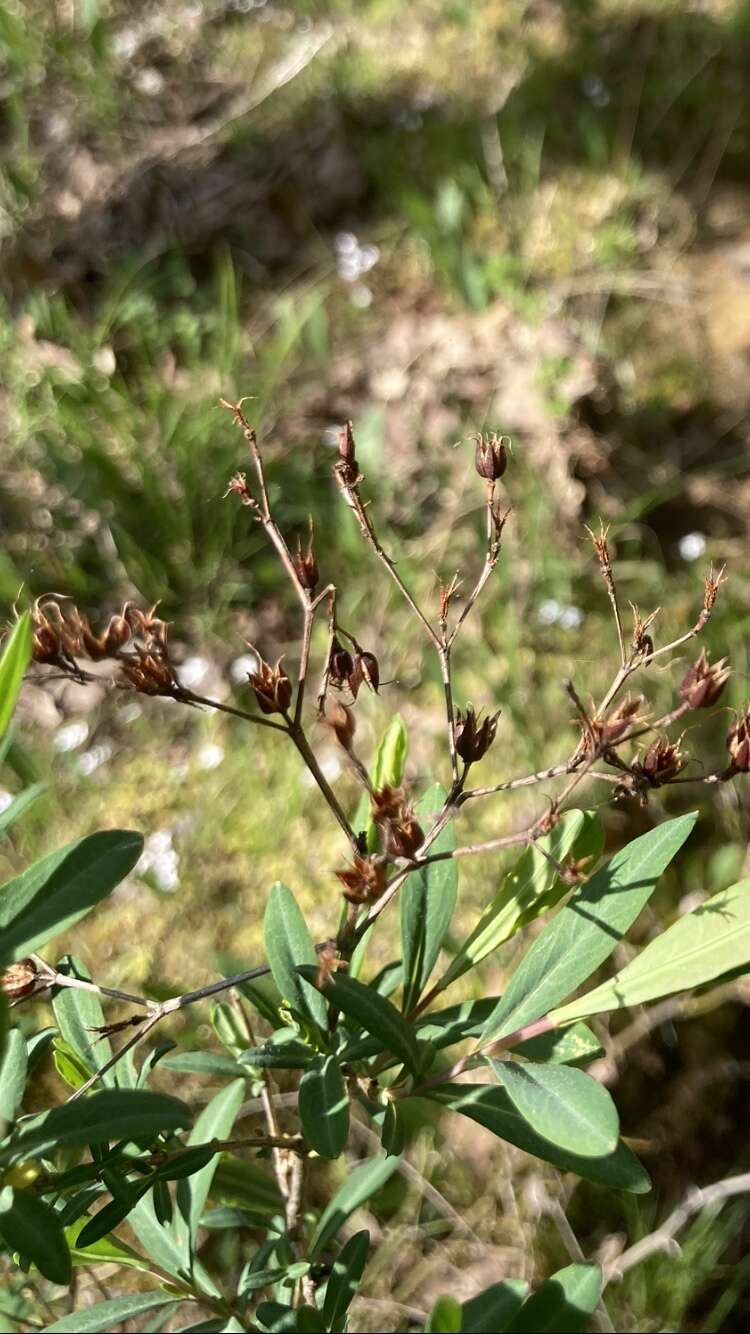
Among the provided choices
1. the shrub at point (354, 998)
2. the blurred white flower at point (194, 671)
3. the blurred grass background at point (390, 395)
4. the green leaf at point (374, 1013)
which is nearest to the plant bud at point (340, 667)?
the shrub at point (354, 998)

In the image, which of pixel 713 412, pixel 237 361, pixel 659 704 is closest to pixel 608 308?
pixel 713 412

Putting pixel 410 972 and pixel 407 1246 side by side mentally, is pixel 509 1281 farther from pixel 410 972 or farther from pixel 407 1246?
→ pixel 407 1246

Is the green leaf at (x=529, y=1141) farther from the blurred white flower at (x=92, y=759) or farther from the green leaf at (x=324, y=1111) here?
the blurred white flower at (x=92, y=759)

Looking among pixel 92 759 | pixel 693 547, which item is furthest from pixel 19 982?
pixel 693 547

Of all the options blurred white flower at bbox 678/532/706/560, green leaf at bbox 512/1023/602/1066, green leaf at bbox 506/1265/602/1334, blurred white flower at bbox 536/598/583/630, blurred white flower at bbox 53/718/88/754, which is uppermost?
blurred white flower at bbox 53/718/88/754

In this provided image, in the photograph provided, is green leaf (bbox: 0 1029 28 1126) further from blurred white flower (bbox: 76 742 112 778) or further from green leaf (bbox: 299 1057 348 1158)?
blurred white flower (bbox: 76 742 112 778)

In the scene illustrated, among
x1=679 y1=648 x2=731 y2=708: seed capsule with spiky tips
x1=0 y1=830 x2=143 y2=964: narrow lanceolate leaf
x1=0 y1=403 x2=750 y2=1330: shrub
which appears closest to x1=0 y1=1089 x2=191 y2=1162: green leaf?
x1=0 y1=403 x2=750 y2=1330: shrub
